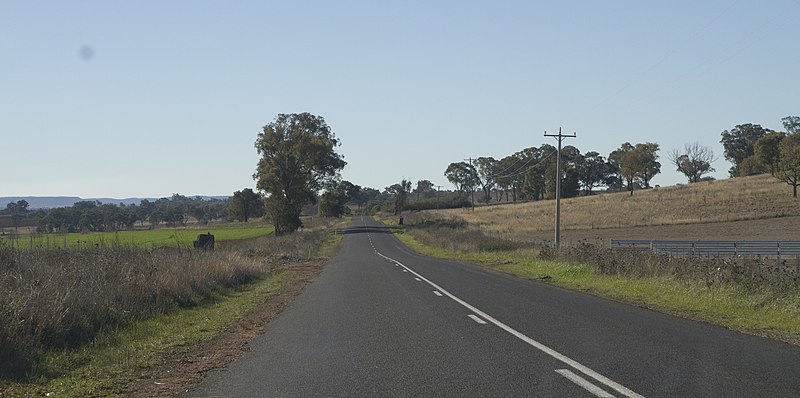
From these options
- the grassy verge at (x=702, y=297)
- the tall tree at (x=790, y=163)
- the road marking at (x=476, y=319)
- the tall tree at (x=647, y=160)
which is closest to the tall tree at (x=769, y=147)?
the tall tree at (x=790, y=163)

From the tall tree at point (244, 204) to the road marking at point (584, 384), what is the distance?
469 ft

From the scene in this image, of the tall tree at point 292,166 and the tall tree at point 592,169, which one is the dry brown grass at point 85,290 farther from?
the tall tree at point 592,169

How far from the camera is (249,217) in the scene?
160m

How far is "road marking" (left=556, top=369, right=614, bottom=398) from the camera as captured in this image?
7785 millimetres

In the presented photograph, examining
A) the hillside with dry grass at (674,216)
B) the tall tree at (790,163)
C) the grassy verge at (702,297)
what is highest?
the tall tree at (790,163)

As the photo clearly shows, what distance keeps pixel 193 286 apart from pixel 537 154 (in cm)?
16466

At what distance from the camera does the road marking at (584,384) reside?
7.79 metres

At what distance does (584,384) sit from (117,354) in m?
7.26

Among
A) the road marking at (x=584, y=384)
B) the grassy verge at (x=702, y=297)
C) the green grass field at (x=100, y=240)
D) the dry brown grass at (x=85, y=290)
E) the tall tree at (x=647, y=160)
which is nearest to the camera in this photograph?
the road marking at (x=584, y=384)

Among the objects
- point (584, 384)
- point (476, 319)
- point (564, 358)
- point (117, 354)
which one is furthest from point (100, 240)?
point (584, 384)

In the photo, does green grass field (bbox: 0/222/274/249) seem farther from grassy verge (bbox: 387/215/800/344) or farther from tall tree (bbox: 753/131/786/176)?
tall tree (bbox: 753/131/786/176)

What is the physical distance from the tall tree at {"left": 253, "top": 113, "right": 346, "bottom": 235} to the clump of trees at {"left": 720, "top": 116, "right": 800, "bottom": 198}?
182 feet

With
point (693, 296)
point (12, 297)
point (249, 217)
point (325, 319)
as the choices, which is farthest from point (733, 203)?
point (249, 217)

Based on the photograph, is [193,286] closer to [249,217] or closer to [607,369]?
[607,369]
